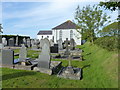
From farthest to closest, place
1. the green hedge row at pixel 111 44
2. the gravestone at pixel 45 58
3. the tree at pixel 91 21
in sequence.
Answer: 1. the tree at pixel 91 21
2. the gravestone at pixel 45 58
3. the green hedge row at pixel 111 44

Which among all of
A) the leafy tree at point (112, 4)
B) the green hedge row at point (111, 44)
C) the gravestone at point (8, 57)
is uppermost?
the leafy tree at point (112, 4)

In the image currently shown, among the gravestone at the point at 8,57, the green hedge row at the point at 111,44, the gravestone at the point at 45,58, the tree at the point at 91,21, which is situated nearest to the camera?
the green hedge row at the point at 111,44

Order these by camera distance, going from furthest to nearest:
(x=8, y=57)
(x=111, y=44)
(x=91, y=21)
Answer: (x=91, y=21) < (x=111, y=44) < (x=8, y=57)

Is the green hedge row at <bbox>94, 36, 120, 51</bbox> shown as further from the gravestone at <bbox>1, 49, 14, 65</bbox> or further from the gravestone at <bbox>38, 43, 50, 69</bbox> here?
the gravestone at <bbox>1, 49, 14, 65</bbox>

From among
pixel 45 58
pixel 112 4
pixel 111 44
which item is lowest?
pixel 45 58

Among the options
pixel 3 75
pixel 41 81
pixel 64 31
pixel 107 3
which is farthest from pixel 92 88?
pixel 64 31

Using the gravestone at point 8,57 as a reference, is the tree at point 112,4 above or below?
above

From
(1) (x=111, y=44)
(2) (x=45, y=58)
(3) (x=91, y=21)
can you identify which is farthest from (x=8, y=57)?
(3) (x=91, y=21)

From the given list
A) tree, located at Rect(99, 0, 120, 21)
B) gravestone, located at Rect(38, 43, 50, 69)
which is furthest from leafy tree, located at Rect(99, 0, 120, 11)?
gravestone, located at Rect(38, 43, 50, 69)

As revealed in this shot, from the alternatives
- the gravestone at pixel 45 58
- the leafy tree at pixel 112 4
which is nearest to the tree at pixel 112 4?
the leafy tree at pixel 112 4

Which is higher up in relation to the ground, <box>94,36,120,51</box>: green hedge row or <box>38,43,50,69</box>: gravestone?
<box>94,36,120,51</box>: green hedge row

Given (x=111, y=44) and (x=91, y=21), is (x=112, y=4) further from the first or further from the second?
(x=91, y=21)

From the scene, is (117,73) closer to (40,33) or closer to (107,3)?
(107,3)

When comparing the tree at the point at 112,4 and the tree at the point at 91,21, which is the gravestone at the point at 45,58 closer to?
the tree at the point at 112,4
